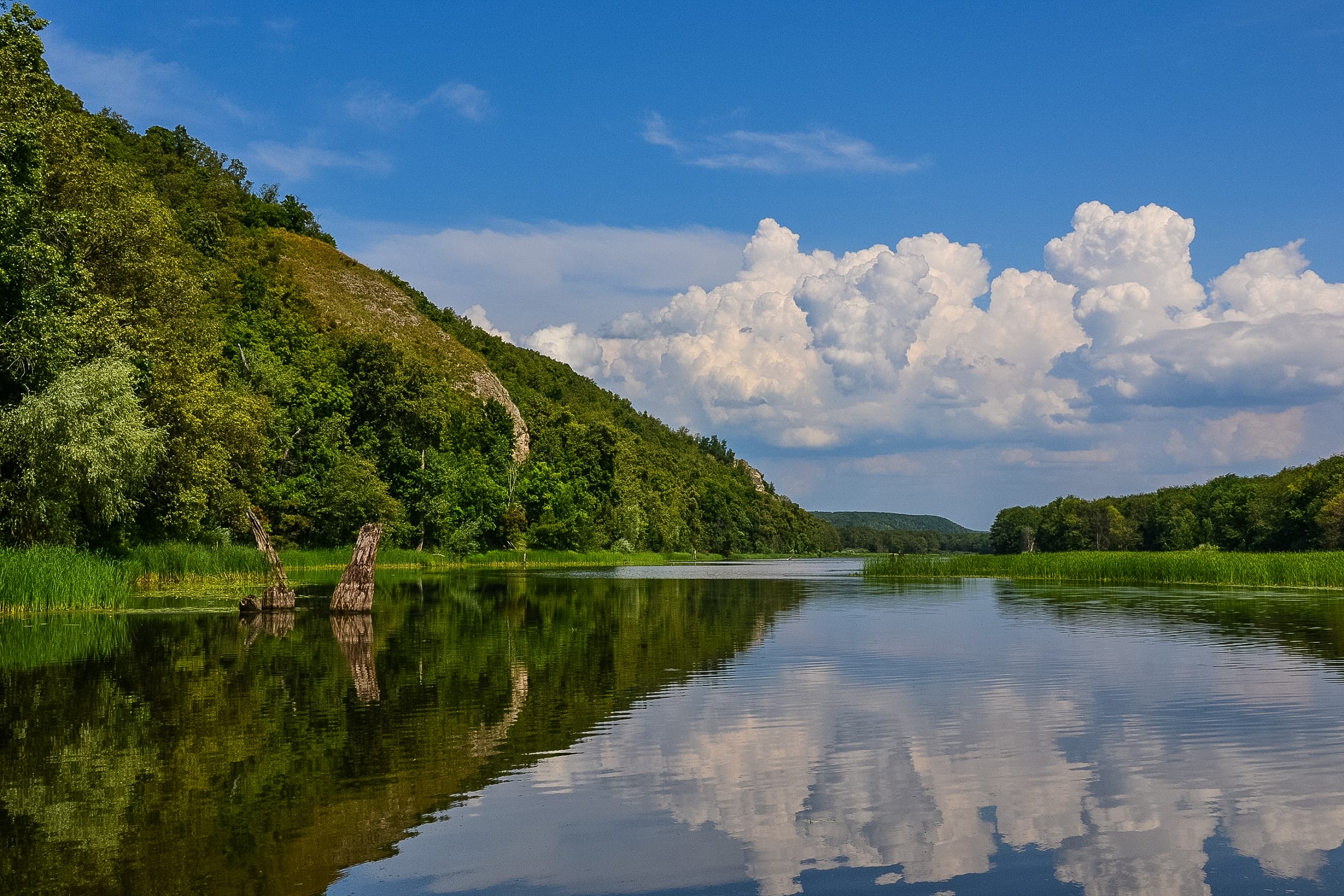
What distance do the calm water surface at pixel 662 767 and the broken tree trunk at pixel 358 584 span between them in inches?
287

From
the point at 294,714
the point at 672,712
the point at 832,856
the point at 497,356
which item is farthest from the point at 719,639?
the point at 497,356

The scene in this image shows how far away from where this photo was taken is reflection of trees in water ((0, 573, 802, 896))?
28.9 feet

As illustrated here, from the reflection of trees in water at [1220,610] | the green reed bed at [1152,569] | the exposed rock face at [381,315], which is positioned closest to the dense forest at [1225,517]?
the green reed bed at [1152,569]

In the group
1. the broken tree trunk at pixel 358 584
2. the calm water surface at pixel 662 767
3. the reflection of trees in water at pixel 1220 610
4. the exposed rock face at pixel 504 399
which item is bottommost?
the reflection of trees in water at pixel 1220 610

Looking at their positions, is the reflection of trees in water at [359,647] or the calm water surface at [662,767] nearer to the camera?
the calm water surface at [662,767]

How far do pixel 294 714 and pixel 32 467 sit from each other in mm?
25852

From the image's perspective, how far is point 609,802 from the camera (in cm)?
1089

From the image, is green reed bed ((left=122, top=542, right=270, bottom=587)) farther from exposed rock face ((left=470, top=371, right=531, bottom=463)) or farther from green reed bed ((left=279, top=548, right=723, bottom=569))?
exposed rock face ((left=470, top=371, right=531, bottom=463))

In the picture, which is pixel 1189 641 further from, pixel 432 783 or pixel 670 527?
pixel 670 527

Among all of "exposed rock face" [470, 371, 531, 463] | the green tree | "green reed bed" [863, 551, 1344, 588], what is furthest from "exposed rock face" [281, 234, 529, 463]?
the green tree

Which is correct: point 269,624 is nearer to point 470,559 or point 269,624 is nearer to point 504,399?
point 470,559

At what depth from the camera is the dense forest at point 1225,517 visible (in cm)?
11494

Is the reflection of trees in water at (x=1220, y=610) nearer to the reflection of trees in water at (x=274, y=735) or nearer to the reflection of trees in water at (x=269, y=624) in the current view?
the reflection of trees in water at (x=274, y=735)

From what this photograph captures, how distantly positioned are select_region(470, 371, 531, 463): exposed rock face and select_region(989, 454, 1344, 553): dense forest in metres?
80.9
